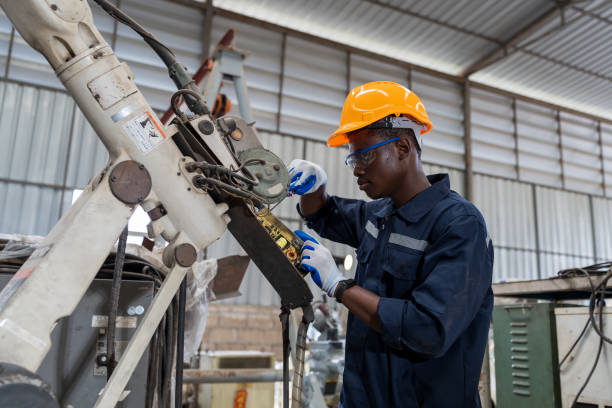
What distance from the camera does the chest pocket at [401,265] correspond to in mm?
1275

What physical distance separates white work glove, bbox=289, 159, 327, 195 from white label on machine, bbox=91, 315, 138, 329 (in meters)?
0.61

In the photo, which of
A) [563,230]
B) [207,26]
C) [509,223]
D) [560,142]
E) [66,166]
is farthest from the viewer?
[560,142]

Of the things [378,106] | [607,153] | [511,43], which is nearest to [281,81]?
[511,43]

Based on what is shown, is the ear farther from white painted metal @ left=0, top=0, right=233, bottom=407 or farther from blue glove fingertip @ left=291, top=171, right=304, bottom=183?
white painted metal @ left=0, top=0, right=233, bottom=407

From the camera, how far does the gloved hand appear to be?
49.4 inches

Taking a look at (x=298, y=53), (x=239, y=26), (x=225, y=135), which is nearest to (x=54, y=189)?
(x=239, y=26)

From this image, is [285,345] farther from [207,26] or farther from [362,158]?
[207,26]

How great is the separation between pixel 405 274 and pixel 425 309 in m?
0.17

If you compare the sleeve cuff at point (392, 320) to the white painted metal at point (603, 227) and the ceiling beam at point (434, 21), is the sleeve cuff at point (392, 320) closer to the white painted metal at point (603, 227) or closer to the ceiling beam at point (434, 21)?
the ceiling beam at point (434, 21)

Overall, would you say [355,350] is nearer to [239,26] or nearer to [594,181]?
[239,26]

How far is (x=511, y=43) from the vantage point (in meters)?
7.27

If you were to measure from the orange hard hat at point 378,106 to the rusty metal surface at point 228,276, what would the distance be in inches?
30.6

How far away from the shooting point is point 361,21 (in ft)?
22.4

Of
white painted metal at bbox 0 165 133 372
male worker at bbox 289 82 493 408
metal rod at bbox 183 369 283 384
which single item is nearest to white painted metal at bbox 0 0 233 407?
white painted metal at bbox 0 165 133 372
